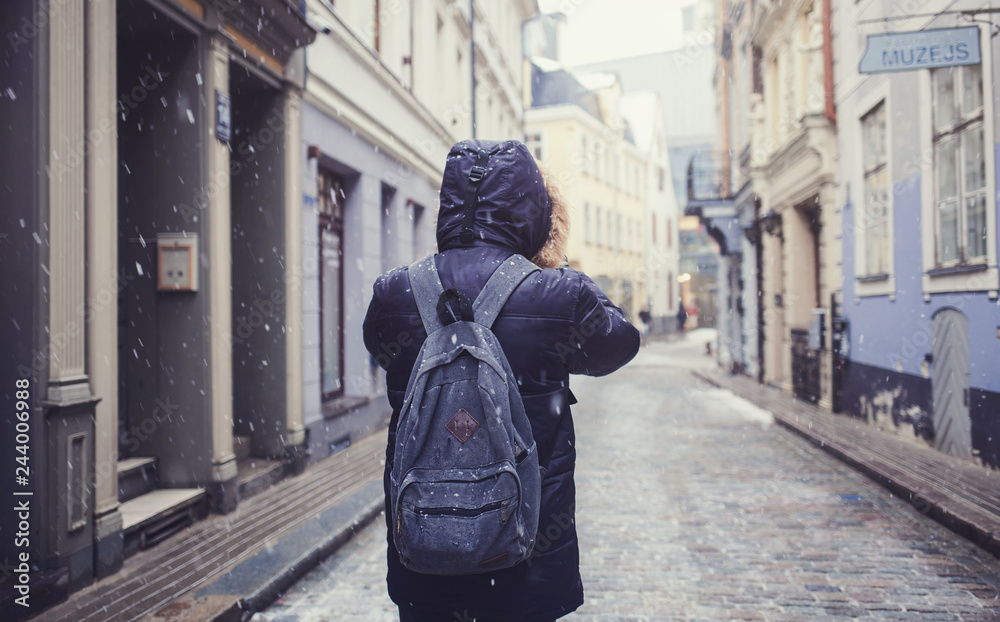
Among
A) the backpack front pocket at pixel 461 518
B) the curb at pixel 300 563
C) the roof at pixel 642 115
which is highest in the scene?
the roof at pixel 642 115

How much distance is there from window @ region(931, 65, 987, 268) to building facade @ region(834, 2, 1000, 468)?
12mm

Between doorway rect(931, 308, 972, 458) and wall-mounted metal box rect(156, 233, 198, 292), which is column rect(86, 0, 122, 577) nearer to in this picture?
wall-mounted metal box rect(156, 233, 198, 292)

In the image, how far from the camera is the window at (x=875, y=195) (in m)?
9.15

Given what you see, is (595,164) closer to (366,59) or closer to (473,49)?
(473,49)

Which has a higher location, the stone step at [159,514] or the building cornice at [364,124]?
the building cornice at [364,124]

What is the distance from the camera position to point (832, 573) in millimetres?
4293

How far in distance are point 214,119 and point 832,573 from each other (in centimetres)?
549

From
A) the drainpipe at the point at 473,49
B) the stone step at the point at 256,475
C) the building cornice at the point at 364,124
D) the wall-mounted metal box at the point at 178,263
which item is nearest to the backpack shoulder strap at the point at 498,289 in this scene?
the wall-mounted metal box at the point at 178,263

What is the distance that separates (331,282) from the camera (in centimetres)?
896

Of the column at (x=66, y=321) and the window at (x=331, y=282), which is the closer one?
the column at (x=66, y=321)

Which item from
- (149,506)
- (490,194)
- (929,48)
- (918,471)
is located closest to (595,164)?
(929,48)

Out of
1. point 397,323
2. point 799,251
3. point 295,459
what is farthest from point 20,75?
point 799,251

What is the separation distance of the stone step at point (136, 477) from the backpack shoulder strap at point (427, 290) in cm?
421

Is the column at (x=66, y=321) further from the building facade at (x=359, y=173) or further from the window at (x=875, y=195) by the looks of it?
the window at (x=875, y=195)
